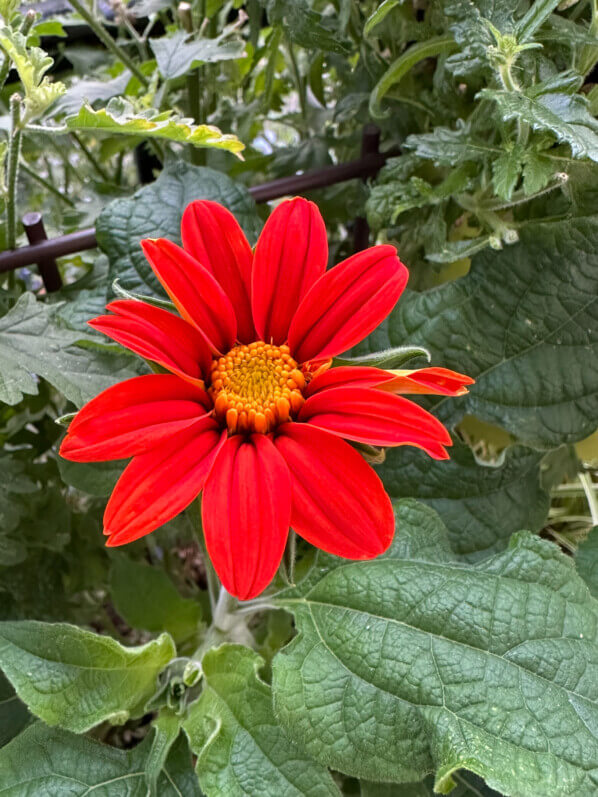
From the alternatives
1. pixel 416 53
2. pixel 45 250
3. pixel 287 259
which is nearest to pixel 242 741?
pixel 287 259

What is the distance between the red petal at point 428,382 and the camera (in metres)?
0.39

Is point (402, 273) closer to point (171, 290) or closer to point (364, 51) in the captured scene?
point (171, 290)

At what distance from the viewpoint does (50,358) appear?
1.76 ft

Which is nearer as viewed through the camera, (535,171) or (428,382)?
(428,382)

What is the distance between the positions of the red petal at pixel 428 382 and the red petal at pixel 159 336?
0.12m

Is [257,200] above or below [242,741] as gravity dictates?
above

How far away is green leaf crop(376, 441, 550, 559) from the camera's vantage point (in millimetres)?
628

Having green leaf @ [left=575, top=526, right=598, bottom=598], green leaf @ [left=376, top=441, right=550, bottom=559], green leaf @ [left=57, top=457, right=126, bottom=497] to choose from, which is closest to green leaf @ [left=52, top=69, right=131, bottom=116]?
green leaf @ [left=57, top=457, right=126, bottom=497]

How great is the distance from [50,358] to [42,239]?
0.54ft

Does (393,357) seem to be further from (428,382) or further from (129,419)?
(129,419)

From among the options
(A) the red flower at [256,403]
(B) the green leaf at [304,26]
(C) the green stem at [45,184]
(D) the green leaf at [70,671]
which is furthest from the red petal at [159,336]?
(C) the green stem at [45,184]

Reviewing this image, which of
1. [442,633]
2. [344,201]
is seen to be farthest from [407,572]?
[344,201]

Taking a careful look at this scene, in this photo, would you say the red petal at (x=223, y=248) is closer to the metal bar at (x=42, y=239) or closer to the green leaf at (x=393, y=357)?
the green leaf at (x=393, y=357)

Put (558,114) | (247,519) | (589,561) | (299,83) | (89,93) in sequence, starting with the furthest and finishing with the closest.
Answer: (299,83), (89,93), (589,561), (558,114), (247,519)
